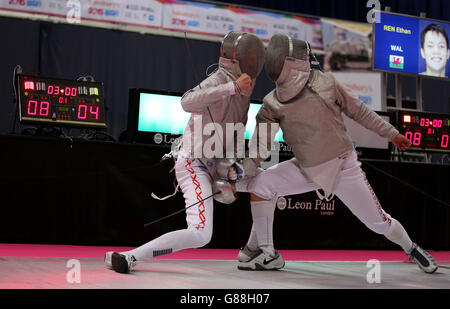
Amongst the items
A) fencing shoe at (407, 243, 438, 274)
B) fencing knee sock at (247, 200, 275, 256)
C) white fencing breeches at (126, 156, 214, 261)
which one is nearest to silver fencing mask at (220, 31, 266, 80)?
white fencing breeches at (126, 156, 214, 261)

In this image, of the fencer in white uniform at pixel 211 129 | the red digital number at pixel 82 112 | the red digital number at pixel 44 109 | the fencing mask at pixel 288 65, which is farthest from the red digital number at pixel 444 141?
the red digital number at pixel 44 109

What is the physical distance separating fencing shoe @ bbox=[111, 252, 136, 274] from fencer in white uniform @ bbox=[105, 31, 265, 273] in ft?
0.19

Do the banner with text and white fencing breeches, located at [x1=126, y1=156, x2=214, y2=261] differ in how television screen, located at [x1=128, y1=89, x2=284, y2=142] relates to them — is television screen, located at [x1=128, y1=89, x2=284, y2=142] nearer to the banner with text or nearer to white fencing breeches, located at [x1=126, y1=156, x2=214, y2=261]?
white fencing breeches, located at [x1=126, y1=156, x2=214, y2=261]

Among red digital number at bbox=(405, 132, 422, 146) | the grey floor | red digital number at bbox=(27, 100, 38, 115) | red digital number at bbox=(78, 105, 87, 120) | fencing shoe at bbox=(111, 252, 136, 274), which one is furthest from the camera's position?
red digital number at bbox=(405, 132, 422, 146)

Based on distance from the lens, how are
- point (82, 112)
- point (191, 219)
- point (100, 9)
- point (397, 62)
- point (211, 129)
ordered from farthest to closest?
point (100, 9) → point (397, 62) → point (82, 112) → point (211, 129) → point (191, 219)

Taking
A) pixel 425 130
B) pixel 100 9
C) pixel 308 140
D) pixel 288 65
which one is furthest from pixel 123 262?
pixel 100 9

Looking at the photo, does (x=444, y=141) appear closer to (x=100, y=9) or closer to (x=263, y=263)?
(x=263, y=263)

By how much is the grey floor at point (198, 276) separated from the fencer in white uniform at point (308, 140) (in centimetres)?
20

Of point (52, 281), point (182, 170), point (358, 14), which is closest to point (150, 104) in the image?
point (182, 170)

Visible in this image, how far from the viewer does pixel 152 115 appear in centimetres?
436

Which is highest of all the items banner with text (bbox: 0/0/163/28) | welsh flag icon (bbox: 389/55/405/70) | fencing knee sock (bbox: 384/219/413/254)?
banner with text (bbox: 0/0/163/28)

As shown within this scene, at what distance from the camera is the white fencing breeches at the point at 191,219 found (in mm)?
2453

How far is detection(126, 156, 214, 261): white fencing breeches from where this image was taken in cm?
245

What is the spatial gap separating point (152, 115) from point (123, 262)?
2.12 metres
